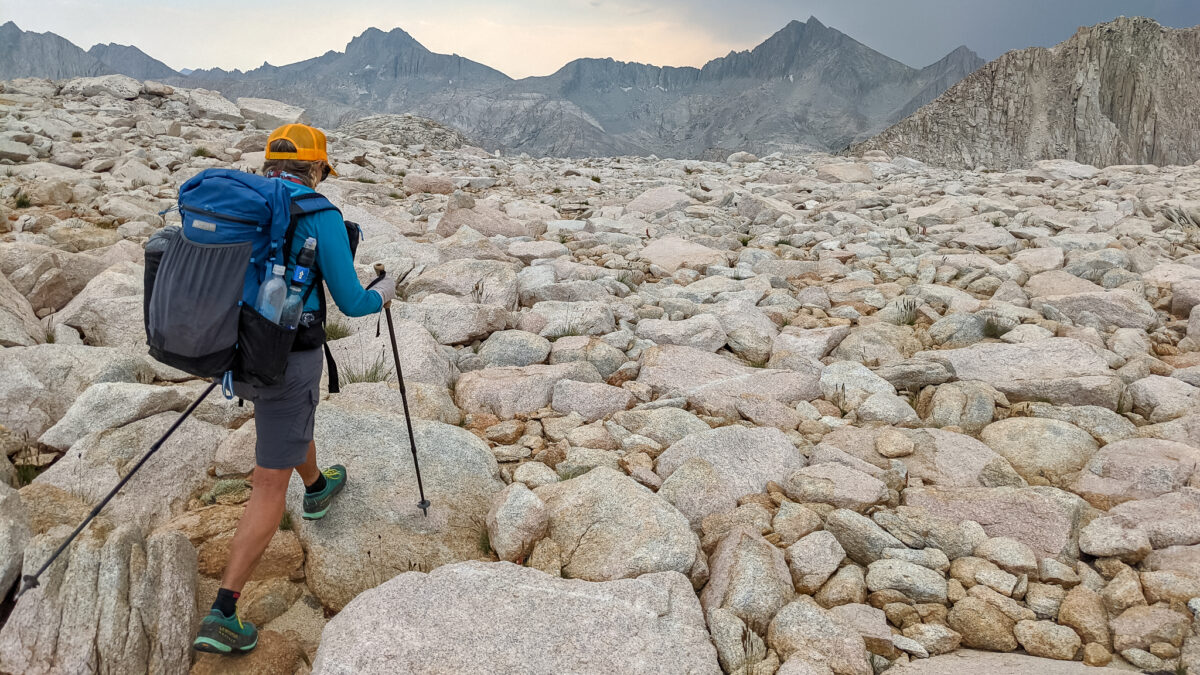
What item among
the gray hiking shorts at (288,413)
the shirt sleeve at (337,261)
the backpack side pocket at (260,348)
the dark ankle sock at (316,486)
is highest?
the shirt sleeve at (337,261)

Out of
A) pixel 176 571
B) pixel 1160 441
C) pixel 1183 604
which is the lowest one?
pixel 176 571

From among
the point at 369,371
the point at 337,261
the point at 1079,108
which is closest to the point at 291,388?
the point at 337,261

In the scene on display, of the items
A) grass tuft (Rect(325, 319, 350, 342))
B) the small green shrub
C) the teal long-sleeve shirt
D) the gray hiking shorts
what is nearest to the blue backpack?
the teal long-sleeve shirt

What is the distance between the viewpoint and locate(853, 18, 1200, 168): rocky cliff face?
3106 centimetres

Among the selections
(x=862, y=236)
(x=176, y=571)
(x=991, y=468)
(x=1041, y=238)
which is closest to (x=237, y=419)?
(x=176, y=571)

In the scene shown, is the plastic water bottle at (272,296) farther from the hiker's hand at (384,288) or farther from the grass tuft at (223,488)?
the grass tuft at (223,488)

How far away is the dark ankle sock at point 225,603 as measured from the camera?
3.29 m

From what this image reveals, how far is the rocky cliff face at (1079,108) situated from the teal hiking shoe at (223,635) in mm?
36072

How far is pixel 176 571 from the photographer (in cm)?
344

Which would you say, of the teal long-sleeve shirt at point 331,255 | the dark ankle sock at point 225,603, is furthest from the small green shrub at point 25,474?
the teal long-sleeve shirt at point 331,255

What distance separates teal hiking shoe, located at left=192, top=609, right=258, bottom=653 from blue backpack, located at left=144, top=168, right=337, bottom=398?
125cm

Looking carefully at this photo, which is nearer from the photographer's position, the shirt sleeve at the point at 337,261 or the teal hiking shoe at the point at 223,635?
the teal hiking shoe at the point at 223,635

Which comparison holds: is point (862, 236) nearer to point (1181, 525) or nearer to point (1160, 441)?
point (1160, 441)

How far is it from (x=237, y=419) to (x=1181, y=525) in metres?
6.75
